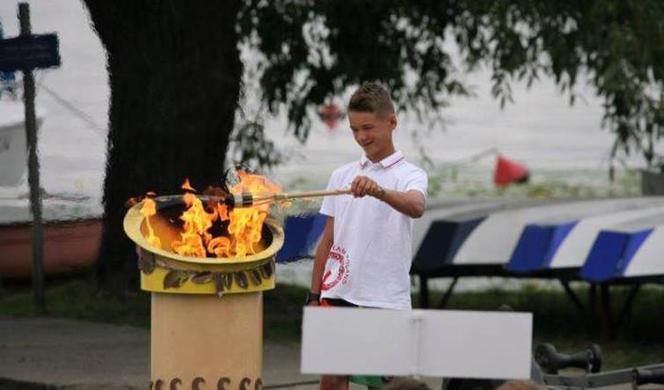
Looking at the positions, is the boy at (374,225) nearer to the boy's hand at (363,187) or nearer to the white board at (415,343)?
the boy's hand at (363,187)

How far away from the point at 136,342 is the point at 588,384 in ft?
14.4

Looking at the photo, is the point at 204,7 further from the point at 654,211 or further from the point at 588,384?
the point at 588,384

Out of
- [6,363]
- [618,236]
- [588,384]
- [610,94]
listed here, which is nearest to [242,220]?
[588,384]

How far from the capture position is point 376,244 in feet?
25.0

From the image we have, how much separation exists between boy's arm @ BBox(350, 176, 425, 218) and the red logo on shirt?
0.36 meters

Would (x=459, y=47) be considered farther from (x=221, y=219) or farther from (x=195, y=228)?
(x=195, y=228)

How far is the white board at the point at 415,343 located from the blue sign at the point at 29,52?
8.57 metres

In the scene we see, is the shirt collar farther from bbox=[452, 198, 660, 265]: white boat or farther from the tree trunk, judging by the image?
bbox=[452, 198, 660, 265]: white boat

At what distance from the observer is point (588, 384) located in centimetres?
898

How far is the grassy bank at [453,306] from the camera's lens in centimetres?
1353

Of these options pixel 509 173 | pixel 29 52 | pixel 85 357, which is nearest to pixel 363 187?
pixel 85 357

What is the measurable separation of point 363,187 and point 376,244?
1.57ft

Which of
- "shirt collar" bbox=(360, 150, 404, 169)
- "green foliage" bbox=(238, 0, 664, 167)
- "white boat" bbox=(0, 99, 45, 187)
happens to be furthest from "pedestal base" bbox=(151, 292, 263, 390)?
"green foliage" bbox=(238, 0, 664, 167)

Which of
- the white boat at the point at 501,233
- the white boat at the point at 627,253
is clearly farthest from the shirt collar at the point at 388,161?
the white boat at the point at 501,233
